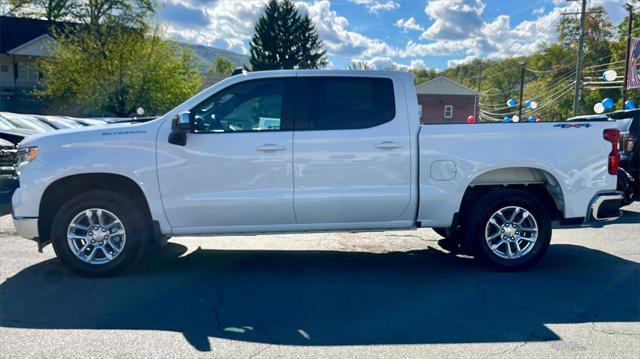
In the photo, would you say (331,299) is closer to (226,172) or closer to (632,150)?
(226,172)

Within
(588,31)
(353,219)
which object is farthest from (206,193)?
(588,31)

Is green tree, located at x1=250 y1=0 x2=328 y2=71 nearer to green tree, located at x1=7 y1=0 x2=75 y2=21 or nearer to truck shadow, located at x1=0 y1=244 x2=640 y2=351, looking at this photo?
green tree, located at x1=7 y1=0 x2=75 y2=21

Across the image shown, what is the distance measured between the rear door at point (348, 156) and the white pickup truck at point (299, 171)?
0.04 ft

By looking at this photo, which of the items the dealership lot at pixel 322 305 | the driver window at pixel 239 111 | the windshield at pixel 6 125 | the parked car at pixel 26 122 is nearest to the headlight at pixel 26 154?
the dealership lot at pixel 322 305

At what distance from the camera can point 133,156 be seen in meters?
4.91

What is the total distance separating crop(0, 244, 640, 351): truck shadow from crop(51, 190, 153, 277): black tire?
13 centimetres

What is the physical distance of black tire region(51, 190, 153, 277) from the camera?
4.93 meters

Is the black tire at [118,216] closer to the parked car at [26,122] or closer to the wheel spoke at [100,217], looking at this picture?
the wheel spoke at [100,217]

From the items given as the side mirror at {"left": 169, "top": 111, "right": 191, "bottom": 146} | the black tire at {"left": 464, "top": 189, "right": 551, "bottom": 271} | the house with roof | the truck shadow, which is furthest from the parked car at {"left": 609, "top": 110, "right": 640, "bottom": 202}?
the house with roof

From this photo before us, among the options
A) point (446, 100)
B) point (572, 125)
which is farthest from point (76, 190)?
point (446, 100)

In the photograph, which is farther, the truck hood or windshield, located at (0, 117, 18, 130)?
windshield, located at (0, 117, 18, 130)

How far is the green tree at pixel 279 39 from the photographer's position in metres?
51.0

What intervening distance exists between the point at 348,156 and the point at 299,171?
1.71 ft

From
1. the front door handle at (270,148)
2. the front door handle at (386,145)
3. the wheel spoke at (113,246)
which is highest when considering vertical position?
the front door handle at (386,145)
